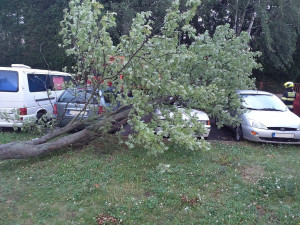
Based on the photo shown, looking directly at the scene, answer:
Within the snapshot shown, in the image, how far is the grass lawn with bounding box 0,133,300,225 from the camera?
3859 mm

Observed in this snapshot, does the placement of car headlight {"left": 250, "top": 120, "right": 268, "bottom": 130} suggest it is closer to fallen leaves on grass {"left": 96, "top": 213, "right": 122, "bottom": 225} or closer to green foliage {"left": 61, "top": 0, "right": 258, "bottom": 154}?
green foliage {"left": 61, "top": 0, "right": 258, "bottom": 154}

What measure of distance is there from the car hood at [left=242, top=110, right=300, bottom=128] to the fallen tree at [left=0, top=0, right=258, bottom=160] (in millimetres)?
1012

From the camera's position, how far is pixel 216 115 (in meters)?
6.40

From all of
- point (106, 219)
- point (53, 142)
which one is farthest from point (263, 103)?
point (106, 219)

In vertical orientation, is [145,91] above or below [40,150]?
above

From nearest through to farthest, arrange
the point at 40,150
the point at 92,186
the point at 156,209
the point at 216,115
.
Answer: the point at 156,209 → the point at 92,186 → the point at 40,150 → the point at 216,115

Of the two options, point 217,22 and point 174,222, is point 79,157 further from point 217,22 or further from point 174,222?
point 217,22

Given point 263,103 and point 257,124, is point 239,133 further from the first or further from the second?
point 263,103

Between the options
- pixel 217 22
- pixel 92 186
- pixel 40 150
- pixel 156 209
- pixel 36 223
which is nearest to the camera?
pixel 36 223

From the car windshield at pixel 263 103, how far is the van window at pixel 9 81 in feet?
19.7

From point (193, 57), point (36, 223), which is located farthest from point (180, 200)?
point (193, 57)

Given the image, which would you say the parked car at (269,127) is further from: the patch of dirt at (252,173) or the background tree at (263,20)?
the background tree at (263,20)

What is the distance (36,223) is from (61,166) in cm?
171

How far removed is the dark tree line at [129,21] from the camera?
48.5 feet
